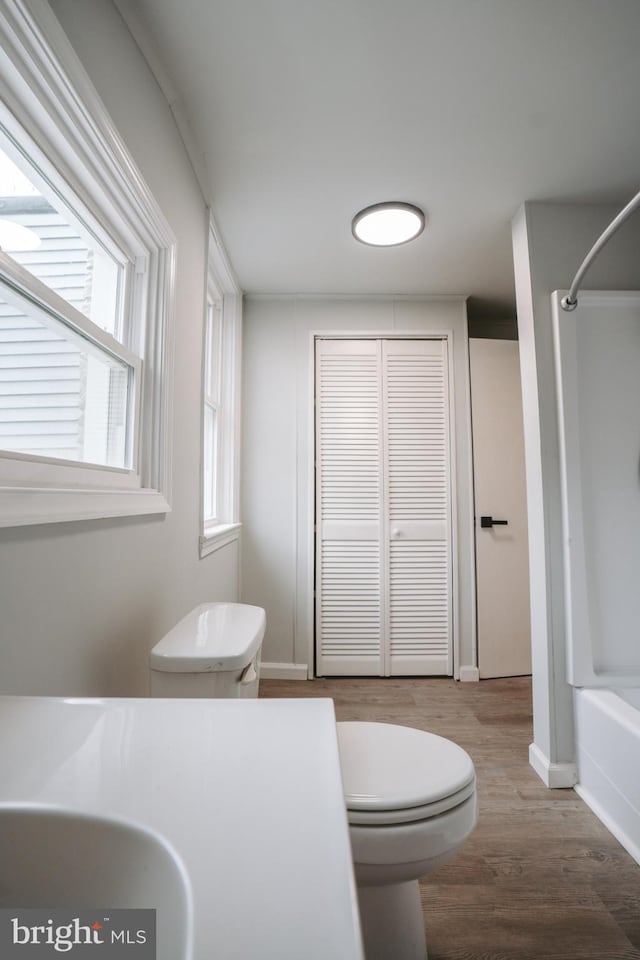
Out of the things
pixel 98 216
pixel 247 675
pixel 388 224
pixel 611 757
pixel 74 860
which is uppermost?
pixel 388 224

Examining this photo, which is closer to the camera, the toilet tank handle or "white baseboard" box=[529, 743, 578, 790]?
the toilet tank handle

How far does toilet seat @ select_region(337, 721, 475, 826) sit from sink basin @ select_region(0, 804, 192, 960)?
0.45 meters

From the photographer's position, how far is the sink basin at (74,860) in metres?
0.40

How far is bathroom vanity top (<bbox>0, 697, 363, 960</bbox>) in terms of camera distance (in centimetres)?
31

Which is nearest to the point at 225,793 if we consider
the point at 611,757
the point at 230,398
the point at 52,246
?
the point at 52,246

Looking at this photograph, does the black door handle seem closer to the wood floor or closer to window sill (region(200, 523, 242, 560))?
the wood floor

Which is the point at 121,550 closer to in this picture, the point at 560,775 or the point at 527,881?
the point at 527,881

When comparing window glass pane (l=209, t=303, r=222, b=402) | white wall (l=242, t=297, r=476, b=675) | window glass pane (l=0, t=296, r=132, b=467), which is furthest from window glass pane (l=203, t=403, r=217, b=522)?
window glass pane (l=0, t=296, r=132, b=467)

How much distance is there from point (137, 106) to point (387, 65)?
741 millimetres

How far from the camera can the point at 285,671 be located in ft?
9.43

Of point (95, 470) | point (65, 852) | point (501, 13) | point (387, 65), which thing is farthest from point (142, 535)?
point (501, 13)

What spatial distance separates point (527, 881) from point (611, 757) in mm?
488

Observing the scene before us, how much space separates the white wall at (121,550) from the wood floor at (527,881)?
3.38 ft

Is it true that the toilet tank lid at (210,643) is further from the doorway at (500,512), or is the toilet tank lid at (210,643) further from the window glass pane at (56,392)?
the doorway at (500,512)
